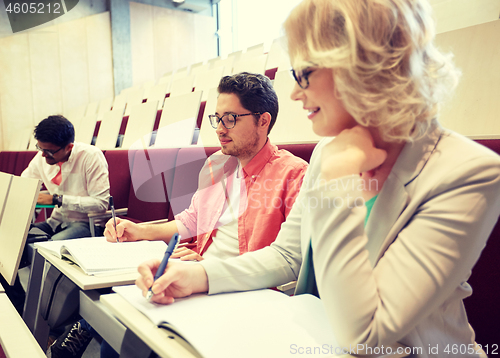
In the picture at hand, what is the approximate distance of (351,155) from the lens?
0.43m

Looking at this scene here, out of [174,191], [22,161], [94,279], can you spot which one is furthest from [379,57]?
[22,161]

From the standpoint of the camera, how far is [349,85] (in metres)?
0.43

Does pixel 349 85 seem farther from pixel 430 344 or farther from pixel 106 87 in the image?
pixel 106 87

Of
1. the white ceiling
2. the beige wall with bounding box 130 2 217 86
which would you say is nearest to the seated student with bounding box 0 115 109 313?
the white ceiling

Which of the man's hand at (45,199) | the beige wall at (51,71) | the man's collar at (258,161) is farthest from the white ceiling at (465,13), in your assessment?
the beige wall at (51,71)

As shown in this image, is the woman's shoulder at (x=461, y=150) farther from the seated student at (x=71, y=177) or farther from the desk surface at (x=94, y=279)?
the seated student at (x=71, y=177)

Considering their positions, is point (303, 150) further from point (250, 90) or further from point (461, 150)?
point (461, 150)

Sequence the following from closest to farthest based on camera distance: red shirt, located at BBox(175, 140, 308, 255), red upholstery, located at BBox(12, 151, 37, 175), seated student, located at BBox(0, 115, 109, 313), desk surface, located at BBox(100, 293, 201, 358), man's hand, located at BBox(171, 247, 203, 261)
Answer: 1. desk surface, located at BBox(100, 293, 201, 358)
2. man's hand, located at BBox(171, 247, 203, 261)
3. red shirt, located at BBox(175, 140, 308, 255)
4. seated student, located at BBox(0, 115, 109, 313)
5. red upholstery, located at BBox(12, 151, 37, 175)

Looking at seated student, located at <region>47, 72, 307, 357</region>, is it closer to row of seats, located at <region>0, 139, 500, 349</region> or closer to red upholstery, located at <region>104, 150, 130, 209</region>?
row of seats, located at <region>0, 139, 500, 349</region>

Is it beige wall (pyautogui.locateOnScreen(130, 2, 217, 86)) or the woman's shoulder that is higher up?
beige wall (pyautogui.locateOnScreen(130, 2, 217, 86))

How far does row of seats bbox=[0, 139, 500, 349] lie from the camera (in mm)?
637

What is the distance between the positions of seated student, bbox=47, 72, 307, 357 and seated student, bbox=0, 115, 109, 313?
2.70 ft

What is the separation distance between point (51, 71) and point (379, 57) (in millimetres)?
5525

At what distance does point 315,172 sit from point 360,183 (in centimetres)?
15
